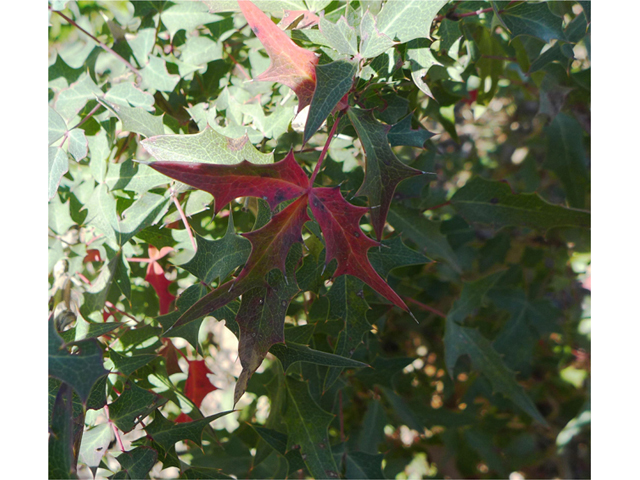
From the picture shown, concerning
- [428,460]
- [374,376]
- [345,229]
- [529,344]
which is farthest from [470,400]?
[345,229]

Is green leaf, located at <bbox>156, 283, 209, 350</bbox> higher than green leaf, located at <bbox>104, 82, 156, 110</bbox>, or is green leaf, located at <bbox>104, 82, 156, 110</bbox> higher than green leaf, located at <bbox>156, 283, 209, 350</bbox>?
green leaf, located at <bbox>104, 82, 156, 110</bbox>

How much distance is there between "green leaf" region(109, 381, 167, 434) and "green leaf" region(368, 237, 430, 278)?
38 centimetres

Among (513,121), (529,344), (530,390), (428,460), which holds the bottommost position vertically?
(428,460)

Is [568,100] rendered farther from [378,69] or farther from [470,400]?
[470,400]

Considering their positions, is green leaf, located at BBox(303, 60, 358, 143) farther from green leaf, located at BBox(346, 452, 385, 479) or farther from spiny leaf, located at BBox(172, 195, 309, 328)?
green leaf, located at BBox(346, 452, 385, 479)

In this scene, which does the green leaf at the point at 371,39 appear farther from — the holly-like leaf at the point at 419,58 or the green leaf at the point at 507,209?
the green leaf at the point at 507,209

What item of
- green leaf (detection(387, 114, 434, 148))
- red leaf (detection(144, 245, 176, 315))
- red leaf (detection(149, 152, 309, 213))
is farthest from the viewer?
red leaf (detection(144, 245, 176, 315))

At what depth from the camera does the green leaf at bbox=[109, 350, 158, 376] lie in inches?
27.0

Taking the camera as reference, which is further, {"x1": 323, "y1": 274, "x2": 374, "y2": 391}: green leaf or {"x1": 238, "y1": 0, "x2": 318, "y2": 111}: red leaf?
{"x1": 323, "y1": 274, "x2": 374, "y2": 391}: green leaf

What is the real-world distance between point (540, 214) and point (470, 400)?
2.26 ft

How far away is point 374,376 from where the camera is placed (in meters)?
1.04

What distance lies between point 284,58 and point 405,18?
0.57 ft

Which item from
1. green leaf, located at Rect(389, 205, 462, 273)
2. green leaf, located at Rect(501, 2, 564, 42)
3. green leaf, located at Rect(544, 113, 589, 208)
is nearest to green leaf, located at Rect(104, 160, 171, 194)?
green leaf, located at Rect(389, 205, 462, 273)

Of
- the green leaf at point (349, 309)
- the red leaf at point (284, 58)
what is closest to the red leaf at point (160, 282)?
the green leaf at point (349, 309)
